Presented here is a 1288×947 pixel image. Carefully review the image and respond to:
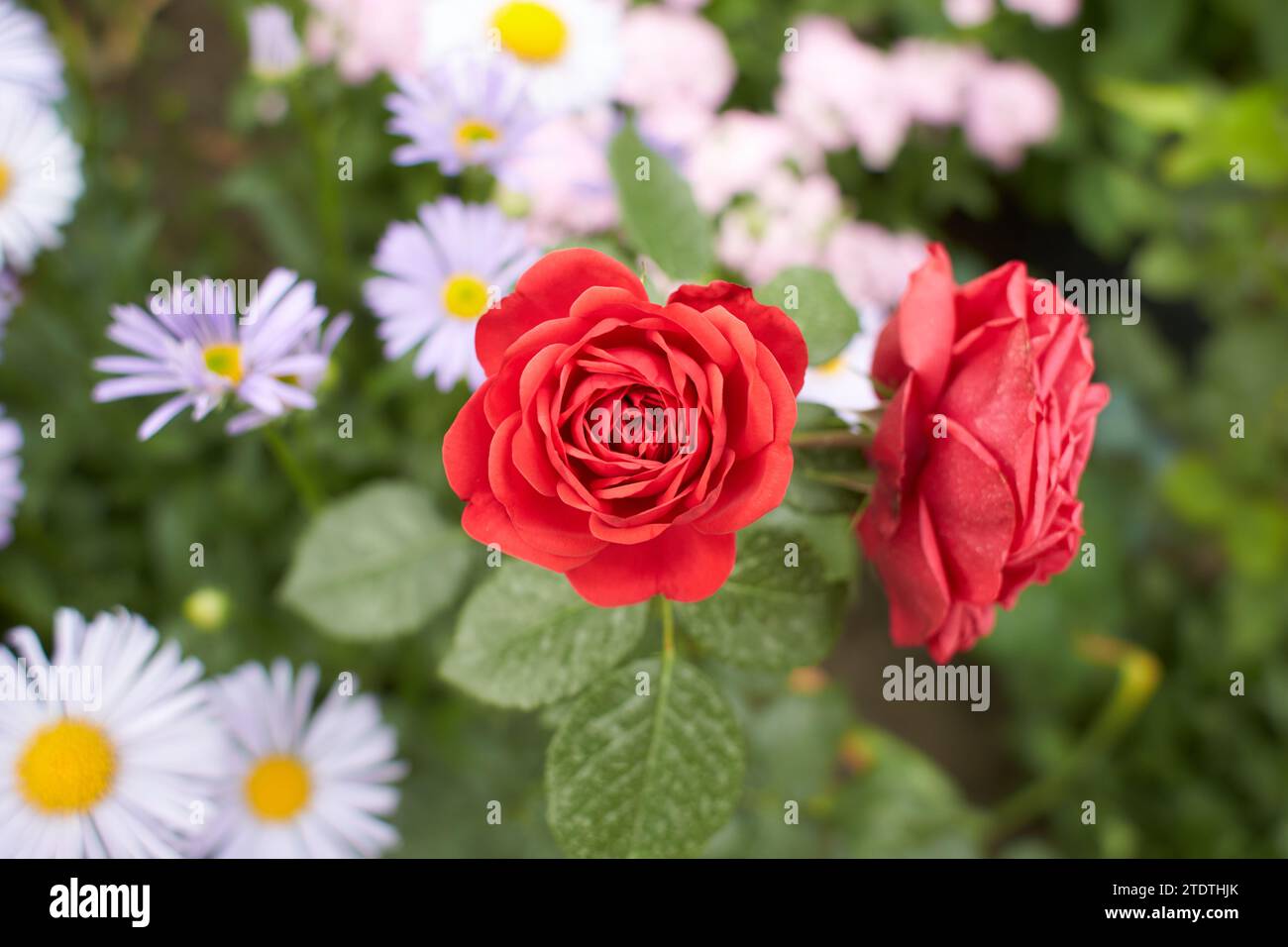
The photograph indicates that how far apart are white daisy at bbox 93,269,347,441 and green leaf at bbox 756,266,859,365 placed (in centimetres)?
29

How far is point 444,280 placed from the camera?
0.80m

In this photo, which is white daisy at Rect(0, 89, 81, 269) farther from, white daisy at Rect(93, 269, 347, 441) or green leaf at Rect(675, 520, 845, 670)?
green leaf at Rect(675, 520, 845, 670)

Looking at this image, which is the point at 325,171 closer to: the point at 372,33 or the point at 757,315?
the point at 372,33

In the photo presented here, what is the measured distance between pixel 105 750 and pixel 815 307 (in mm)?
585

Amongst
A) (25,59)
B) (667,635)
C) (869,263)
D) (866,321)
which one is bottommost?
(667,635)

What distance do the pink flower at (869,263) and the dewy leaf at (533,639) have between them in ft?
2.19

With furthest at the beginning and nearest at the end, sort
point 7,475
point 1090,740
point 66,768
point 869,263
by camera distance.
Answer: point 1090,740, point 869,263, point 7,475, point 66,768

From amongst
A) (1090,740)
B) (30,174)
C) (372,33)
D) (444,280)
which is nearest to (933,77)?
(372,33)

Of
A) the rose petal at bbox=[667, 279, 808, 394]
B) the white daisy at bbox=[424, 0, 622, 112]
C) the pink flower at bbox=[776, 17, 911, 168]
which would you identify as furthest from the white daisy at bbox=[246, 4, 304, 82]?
the rose petal at bbox=[667, 279, 808, 394]

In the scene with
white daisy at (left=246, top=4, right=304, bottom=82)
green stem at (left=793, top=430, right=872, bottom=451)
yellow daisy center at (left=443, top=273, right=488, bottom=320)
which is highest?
white daisy at (left=246, top=4, right=304, bottom=82)

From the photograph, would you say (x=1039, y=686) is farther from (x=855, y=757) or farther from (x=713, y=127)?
(x=713, y=127)

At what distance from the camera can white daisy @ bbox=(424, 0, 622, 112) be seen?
0.91m

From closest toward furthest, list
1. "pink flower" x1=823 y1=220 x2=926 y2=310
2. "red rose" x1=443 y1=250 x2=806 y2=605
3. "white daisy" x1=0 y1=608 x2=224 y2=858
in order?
"red rose" x1=443 y1=250 x2=806 y2=605
"white daisy" x1=0 y1=608 x2=224 y2=858
"pink flower" x1=823 y1=220 x2=926 y2=310
